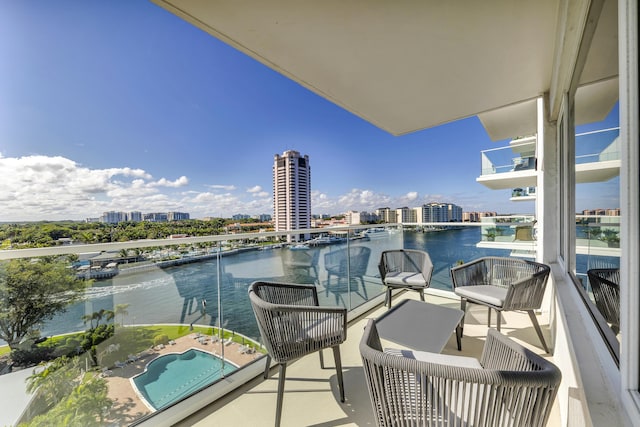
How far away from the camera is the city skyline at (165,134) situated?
13.6 meters

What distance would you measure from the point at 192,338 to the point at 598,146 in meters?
2.84

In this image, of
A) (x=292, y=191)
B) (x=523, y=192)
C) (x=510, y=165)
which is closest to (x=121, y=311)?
(x=510, y=165)

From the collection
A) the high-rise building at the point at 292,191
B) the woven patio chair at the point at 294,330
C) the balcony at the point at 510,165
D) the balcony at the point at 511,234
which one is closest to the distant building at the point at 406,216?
the balcony at the point at 511,234

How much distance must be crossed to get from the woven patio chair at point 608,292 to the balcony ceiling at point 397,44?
3.14ft

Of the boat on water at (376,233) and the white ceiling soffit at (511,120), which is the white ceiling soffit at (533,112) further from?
the boat on water at (376,233)

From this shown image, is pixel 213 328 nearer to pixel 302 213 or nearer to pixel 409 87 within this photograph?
pixel 409 87

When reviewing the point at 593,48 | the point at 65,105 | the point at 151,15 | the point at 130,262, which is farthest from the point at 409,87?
the point at 65,105

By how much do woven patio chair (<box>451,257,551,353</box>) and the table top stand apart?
577mm

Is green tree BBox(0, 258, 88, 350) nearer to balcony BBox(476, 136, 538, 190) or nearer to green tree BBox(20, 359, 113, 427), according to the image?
green tree BBox(20, 359, 113, 427)

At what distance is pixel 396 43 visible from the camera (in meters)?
1.96

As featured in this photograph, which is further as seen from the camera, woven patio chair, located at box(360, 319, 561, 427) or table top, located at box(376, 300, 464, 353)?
table top, located at box(376, 300, 464, 353)

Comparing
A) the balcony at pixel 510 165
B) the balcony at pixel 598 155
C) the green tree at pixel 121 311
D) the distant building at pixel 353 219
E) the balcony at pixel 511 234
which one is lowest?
the green tree at pixel 121 311

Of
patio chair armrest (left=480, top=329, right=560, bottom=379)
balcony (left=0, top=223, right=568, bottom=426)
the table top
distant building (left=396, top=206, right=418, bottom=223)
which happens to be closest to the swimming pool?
balcony (left=0, top=223, right=568, bottom=426)

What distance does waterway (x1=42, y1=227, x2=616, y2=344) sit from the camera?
5.28 ft
